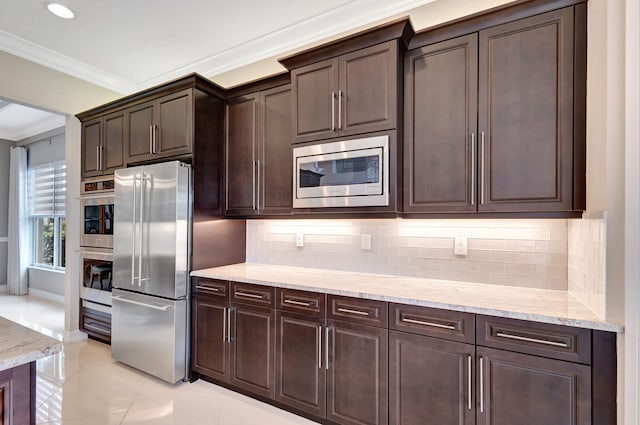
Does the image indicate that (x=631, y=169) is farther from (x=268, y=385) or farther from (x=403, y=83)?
(x=268, y=385)

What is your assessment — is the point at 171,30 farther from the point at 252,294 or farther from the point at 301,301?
the point at 301,301

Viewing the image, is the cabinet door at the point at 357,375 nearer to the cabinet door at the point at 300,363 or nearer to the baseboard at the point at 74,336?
the cabinet door at the point at 300,363

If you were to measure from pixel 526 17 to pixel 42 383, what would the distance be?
4325mm

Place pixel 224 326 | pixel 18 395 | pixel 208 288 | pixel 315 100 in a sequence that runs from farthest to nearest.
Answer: pixel 208 288 < pixel 224 326 < pixel 315 100 < pixel 18 395

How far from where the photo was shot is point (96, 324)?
346 centimetres

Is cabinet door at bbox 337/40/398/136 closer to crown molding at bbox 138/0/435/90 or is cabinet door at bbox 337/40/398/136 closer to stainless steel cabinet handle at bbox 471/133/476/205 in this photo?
stainless steel cabinet handle at bbox 471/133/476/205

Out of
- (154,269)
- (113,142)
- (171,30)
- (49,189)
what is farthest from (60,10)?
(49,189)

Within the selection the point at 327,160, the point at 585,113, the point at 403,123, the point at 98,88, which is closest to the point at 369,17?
the point at 403,123

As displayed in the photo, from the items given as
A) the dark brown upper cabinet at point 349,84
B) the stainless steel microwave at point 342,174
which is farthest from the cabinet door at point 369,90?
the stainless steel microwave at point 342,174

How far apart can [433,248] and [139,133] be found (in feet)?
9.26

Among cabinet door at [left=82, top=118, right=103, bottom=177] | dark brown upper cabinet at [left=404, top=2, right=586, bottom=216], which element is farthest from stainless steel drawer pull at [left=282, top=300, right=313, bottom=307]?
cabinet door at [left=82, top=118, right=103, bottom=177]

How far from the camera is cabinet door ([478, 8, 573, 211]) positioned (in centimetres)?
174

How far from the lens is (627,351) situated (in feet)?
4.39

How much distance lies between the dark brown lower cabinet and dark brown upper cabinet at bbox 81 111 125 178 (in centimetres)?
258
